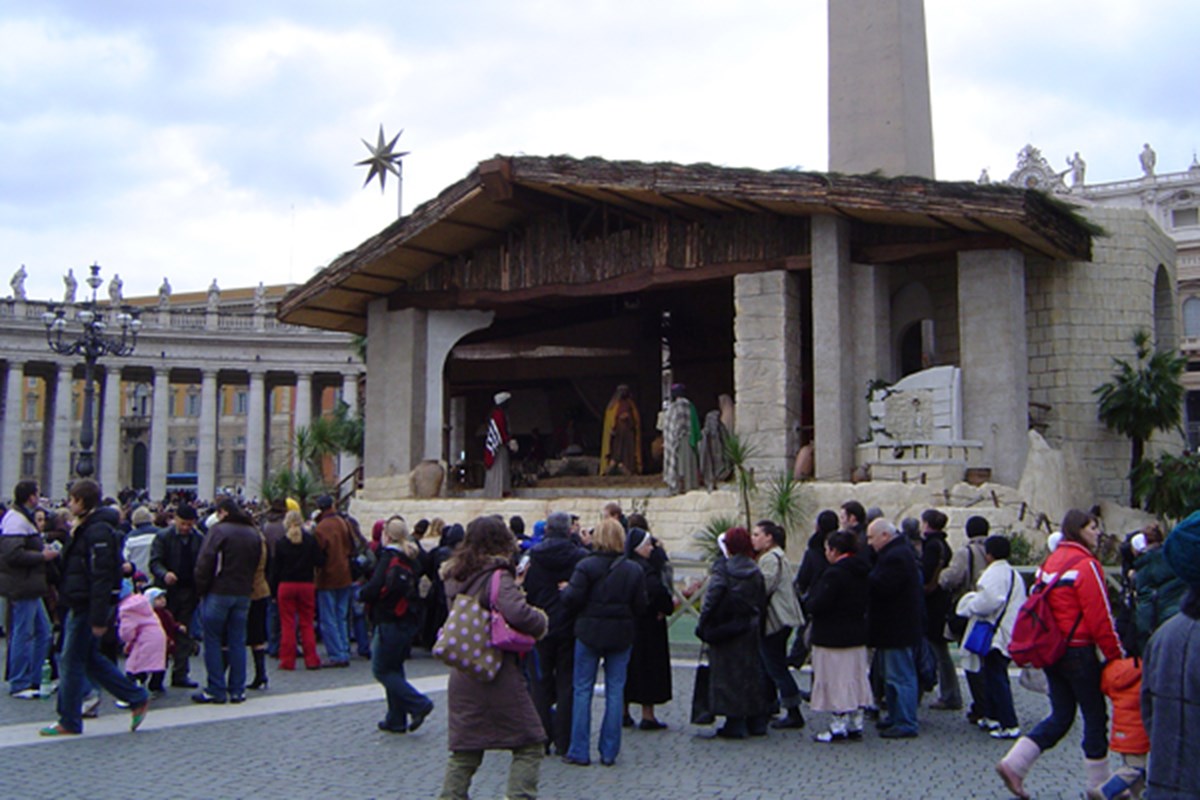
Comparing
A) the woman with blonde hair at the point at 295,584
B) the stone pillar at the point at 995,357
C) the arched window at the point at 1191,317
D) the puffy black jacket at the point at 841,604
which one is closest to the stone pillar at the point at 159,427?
the stone pillar at the point at 995,357

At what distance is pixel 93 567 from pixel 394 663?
2.23 m

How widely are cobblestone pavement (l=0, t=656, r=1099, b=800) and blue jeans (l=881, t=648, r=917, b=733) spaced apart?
161mm

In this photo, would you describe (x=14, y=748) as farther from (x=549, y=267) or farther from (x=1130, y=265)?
(x=1130, y=265)

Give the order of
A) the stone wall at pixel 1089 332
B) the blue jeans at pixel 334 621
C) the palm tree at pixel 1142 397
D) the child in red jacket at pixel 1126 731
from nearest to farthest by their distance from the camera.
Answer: the child in red jacket at pixel 1126 731
the blue jeans at pixel 334 621
the palm tree at pixel 1142 397
the stone wall at pixel 1089 332

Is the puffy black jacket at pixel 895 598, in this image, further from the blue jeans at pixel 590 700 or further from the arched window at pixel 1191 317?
the arched window at pixel 1191 317

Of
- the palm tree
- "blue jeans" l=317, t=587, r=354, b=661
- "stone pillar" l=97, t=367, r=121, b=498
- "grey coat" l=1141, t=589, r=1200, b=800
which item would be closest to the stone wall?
the palm tree

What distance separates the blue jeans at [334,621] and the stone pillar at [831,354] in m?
8.63

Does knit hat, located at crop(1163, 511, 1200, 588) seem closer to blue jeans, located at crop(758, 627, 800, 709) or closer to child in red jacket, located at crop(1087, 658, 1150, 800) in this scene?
child in red jacket, located at crop(1087, 658, 1150, 800)

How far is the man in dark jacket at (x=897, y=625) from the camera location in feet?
28.4

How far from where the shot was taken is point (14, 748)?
8.26 metres

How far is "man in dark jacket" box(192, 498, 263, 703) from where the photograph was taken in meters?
9.80

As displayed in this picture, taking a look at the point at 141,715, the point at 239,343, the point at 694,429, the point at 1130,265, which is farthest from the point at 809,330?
the point at 239,343

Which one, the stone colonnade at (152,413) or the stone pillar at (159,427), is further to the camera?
the stone pillar at (159,427)

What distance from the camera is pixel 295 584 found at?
12.0m
